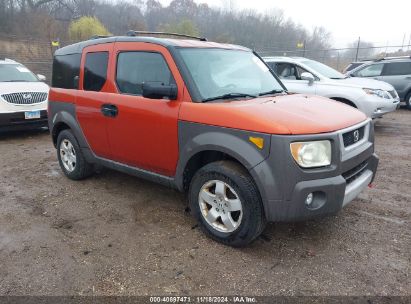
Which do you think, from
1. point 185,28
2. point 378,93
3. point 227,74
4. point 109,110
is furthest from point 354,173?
point 185,28

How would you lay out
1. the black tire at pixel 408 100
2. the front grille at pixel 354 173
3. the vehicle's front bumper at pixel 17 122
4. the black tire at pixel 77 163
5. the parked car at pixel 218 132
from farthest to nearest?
the black tire at pixel 408 100 → the vehicle's front bumper at pixel 17 122 → the black tire at pixel 77 163 → the front grille at pixel 354 173 → the parked car at pixel 218 132

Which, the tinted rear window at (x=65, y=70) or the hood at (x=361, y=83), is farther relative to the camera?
the hood at (x=361, y=83)

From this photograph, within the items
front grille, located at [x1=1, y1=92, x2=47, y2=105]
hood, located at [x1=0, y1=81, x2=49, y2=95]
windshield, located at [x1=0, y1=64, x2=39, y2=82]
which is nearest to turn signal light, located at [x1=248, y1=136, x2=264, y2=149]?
front grille, located at [x1=1, y1=92, x2=47, y2=105]

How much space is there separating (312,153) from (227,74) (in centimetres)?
138

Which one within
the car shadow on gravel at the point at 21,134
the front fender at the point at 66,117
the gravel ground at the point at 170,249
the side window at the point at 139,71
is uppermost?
the side window at the point at 139,71

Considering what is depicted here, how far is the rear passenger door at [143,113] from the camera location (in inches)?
140

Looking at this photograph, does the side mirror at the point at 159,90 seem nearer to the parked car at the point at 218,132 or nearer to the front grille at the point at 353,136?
the parked car at the point at 218,132

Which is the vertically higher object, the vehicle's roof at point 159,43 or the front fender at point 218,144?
the vehicle's roof at point 159,43

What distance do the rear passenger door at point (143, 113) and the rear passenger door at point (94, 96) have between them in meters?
0.17

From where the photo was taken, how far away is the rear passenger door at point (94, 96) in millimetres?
4266

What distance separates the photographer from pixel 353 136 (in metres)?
3.24

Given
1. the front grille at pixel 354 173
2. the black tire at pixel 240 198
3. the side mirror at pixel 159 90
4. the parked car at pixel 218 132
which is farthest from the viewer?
the side mirror at pixel 159 90

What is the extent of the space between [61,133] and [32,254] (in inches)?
89.6

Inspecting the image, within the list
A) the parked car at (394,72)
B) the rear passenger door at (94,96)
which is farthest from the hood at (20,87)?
the parked car at (394,72)
